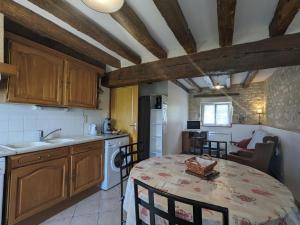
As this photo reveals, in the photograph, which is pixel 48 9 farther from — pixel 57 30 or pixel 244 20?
pixel 244 20

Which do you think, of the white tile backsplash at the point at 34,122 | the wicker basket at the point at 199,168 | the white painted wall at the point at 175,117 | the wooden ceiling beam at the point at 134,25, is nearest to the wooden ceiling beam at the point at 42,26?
the wooden ceiling beam at the point at 134,25

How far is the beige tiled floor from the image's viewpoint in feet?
6.50

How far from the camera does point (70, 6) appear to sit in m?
1.66

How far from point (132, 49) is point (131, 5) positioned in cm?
105

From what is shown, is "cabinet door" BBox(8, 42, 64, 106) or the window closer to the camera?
"cabinet door" BBox(8, 42, 64, 106)

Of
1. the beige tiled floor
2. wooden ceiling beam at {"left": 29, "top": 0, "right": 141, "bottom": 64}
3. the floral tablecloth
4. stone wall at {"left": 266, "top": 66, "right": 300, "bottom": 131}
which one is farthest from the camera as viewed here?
stone wall at {"left": 266, "top": 66, "right": 300, "bottom": 131}

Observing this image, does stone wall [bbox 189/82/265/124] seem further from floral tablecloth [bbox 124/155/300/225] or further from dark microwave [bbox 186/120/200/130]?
floral tablecloth [bbox 124/155/300/225]

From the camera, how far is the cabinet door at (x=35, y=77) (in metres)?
1.87

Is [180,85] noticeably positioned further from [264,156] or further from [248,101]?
[264,156]

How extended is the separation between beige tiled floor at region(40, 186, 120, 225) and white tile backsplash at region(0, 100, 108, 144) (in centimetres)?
104

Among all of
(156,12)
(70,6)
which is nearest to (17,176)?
(70,6)

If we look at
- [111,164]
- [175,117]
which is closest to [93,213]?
[111,164]

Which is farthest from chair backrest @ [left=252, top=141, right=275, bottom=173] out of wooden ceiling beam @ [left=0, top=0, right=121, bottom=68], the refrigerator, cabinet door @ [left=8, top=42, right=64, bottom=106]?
cabinet door @ [left=8, top=42, right=64, bottom=106]

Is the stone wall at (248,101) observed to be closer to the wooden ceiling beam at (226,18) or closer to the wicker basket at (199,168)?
the wooden ceiling beam at (226,18)
